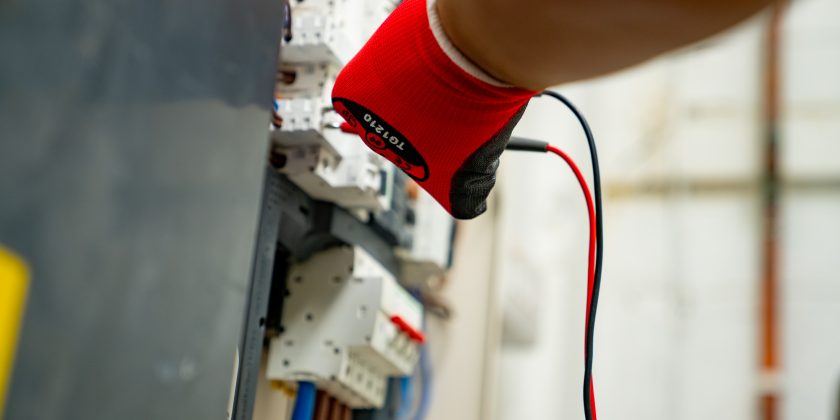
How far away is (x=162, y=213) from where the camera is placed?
2.19 feet

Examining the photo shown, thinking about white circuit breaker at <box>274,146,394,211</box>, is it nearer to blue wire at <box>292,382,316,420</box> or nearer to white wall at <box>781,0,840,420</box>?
blue wire at <box>292,382,316,420</box>

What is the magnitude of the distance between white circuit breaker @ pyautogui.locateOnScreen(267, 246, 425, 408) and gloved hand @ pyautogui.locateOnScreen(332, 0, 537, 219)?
1.61 ft

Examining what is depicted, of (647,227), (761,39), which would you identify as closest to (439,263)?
(647,227)

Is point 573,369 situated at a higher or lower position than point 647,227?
lower

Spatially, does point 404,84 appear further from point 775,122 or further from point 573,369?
point 775,122

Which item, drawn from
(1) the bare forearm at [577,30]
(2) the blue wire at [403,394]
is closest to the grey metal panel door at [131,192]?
(1) the bare forearm at [577,30]

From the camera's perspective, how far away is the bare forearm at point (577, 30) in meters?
→ 0.57

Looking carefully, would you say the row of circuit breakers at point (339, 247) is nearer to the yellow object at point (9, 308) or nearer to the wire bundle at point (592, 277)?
the wire bundle at point (592, 277)

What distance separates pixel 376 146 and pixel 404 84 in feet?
0.31

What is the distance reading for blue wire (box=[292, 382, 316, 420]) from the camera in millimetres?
1361

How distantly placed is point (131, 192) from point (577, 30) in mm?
327

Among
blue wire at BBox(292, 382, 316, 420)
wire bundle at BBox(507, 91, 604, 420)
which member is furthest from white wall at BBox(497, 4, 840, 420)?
wire bundle at BBox(507, 91, 604, 420)

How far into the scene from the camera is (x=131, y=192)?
63 cm

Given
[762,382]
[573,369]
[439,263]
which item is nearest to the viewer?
[439,263]
